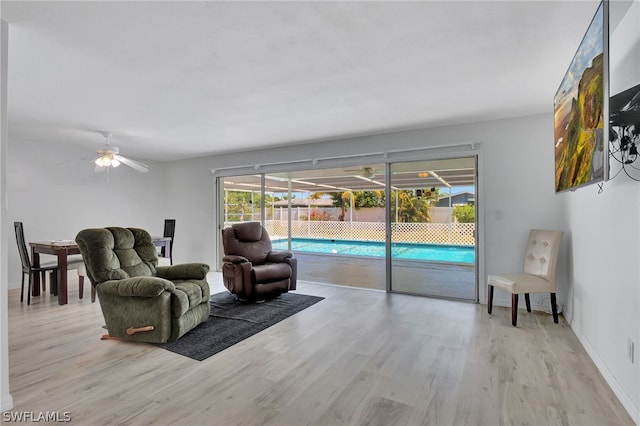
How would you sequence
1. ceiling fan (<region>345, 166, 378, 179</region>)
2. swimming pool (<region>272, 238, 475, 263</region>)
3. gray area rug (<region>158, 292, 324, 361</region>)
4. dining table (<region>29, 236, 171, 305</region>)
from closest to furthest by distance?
gray area rug (<region>158, 292, 324, 361</region>), dining table (<region>29, 236, 171, 305</region>), swimming pool (<region>272, 238, 475, 263</region>), ceiling fan (<region>345, 166, 378, 179</region>)

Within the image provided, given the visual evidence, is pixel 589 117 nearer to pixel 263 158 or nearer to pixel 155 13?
pixel 155 13

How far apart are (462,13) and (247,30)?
4.43 ft

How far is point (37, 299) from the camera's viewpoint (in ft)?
14.6

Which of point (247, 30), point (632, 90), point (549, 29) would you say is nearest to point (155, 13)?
point (247, 30)

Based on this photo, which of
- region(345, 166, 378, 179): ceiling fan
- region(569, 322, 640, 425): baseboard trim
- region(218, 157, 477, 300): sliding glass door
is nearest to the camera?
region(569, 322, 640, 425): baseboard trim

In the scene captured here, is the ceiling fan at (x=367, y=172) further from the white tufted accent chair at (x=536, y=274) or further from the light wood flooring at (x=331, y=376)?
the light wood flooring at (x=331, y=376)

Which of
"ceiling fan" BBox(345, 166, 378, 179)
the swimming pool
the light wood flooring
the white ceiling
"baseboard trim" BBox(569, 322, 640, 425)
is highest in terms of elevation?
the white ceiling

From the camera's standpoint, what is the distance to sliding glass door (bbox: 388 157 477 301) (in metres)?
4.62

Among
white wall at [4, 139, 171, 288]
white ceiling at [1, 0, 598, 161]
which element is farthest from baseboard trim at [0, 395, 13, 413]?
white wall at [4, 139, 171, 288]

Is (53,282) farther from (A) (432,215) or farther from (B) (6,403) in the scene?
(A) (432,215)

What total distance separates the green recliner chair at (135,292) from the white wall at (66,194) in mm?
2287

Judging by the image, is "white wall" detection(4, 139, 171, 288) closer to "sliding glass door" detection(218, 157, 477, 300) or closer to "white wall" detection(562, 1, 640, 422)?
"sliding glass door" detection(218, 157, 477, 300)

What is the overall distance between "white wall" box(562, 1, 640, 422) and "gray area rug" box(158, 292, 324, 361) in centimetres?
281

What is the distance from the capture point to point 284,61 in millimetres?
2590
